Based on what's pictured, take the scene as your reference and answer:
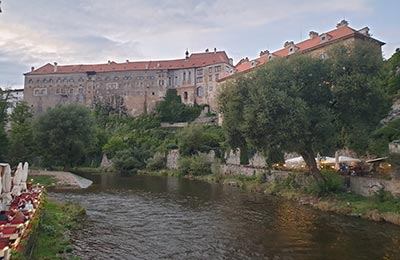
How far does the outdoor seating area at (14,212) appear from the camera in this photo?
8993 mm

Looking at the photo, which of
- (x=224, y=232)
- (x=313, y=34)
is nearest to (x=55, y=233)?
(x=224, y=232)

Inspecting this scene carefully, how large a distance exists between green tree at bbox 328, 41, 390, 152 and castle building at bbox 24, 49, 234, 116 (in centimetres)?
5759

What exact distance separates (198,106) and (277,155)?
150ft

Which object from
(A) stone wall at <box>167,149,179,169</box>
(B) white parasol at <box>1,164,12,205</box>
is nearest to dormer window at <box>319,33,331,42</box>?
(A) stone wall at <box>167,149,179,169</box>

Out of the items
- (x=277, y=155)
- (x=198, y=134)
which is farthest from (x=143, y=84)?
(x=277, y=155)

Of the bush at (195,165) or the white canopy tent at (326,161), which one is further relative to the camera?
the bush at (195,165)

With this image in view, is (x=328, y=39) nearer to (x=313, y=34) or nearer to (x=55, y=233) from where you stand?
(x=313, y=34)

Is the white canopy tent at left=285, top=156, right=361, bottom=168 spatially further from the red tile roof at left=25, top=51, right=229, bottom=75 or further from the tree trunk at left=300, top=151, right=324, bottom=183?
the red tile roof at left=25, top=51, right=229, bottom=75

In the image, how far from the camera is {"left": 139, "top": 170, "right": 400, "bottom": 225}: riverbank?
18875 mm

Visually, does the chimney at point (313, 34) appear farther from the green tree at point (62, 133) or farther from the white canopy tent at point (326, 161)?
the green tree at point (62, 133)

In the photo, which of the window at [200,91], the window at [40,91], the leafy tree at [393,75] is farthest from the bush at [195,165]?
the window at [40,91]

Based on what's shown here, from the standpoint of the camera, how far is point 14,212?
13.2m

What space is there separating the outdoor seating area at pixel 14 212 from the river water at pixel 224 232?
2.25 metres

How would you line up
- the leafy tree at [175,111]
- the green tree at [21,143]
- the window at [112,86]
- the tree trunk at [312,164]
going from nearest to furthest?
the tree trunk at [312,164] → the green tree at [21,143] → the leafy tree at [175,111] → the window at [112,86]
